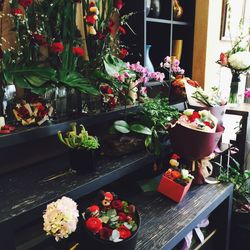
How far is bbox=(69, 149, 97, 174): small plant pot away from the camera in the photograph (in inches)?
48.1

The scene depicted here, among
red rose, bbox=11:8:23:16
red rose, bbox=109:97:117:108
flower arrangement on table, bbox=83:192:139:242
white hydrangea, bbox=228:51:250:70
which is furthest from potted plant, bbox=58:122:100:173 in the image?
white hydrangea, bbox=228:51:250:70

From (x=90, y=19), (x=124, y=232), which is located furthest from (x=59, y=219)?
(x=90, y=19)

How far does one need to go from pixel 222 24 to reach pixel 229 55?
0.40m

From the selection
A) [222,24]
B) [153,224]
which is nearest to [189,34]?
[222,24]

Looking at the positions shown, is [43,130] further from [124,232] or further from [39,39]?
[124,232]

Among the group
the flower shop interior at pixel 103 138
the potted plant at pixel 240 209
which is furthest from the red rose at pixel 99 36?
the potted plant at pixel 240 209

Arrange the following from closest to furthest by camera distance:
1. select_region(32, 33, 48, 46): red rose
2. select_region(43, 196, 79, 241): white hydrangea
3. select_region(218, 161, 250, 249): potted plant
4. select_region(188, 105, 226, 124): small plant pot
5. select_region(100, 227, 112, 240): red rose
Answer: select_region(43, 196, 79, 241): white hydrangea < select_region(100, 227, 112, 240): red rose < select_region(32, 33, 48, 46): red rose < select_region(188, 105, 226, 124): small plant pot < select_region(218, 161, 250, 249): potted plant

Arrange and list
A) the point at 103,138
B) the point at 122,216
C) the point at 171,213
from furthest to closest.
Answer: the point at 103,138
the point at 171,213
the point at 122,216

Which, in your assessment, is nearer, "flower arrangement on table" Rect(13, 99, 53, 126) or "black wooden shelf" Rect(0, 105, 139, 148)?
"black wooden shelf" Rect(0, 105, 139, 148)

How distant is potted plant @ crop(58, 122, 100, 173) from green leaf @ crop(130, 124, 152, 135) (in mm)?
273

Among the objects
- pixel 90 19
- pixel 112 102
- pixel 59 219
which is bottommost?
pixel 59 219

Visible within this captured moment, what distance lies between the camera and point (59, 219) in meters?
0.94

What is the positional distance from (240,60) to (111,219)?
4.76 feet

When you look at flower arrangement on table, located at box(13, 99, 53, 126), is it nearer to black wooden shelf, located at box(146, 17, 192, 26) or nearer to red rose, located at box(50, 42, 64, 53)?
red rose, located at box(50, 42, 64, 53)
